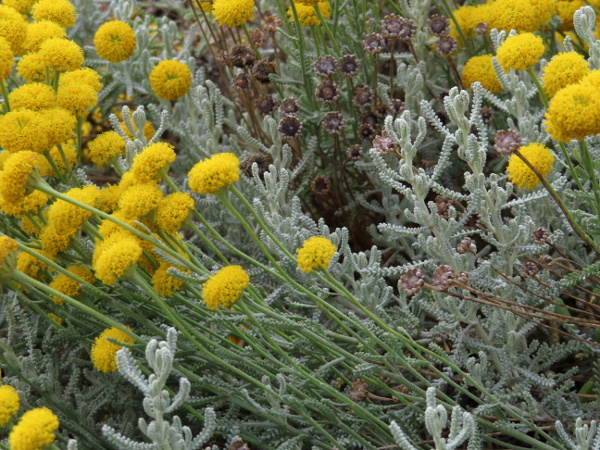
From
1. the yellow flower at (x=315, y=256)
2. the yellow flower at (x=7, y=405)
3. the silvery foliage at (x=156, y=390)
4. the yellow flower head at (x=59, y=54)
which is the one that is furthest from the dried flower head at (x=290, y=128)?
the yellow flower at (x=7, y=405)

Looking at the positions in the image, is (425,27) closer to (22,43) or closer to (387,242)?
(387,242)

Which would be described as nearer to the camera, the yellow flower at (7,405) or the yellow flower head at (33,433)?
the yellow flower head at (33,433)

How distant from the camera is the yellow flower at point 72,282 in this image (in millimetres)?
1933

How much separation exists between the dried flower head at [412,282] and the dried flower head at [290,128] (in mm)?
872

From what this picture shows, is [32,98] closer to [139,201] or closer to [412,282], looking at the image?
[139,201]

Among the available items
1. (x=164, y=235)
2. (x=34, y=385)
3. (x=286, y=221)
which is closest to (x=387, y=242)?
(x=286, y=221)

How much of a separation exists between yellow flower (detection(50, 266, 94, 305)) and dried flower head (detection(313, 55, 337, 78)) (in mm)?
1060

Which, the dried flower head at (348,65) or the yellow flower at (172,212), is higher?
the yellow flower at (172,212)

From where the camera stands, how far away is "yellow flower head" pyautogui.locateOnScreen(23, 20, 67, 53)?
2289mm

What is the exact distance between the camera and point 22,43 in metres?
2.25

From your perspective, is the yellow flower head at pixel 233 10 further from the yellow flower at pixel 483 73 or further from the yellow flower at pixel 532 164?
the yellow flower at pixel 532 164

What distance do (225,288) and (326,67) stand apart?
1148mm

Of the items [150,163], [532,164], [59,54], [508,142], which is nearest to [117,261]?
[150,163]

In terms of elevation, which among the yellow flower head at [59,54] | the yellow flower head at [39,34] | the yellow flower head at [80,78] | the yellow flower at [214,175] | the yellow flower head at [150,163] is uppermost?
the yellow flower head at [39,34]
